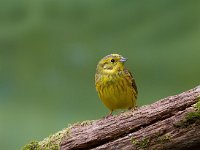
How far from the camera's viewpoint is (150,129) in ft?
12.2

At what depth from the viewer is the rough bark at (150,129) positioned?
3.61 metres

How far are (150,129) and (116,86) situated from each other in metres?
1.16

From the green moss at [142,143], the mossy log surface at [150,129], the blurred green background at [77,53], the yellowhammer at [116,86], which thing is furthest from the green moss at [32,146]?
the blurred green background at [77,53]

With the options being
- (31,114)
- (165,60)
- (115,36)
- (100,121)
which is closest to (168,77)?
(165,60)

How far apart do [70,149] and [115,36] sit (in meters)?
3.25

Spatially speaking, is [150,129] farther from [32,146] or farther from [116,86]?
[116,86]

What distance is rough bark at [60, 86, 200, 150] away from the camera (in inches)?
142

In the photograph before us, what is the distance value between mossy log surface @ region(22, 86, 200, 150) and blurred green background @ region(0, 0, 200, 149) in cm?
225

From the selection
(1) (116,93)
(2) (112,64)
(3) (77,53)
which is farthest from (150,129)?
(3) (77,53)

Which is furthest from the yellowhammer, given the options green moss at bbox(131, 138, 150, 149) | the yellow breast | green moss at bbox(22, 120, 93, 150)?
green moss at bbox(131, 138, 150, 149)

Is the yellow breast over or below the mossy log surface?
over

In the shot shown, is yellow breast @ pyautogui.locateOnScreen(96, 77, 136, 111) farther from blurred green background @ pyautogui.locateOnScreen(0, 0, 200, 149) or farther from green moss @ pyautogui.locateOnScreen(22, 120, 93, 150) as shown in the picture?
blurred green background @ pyautogui.locateOnScreen(0, 0, 200, 149)

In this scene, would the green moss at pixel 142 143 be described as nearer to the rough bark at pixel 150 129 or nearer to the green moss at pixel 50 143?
the rough bark at pixel 150 129

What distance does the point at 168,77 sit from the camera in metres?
6.45
